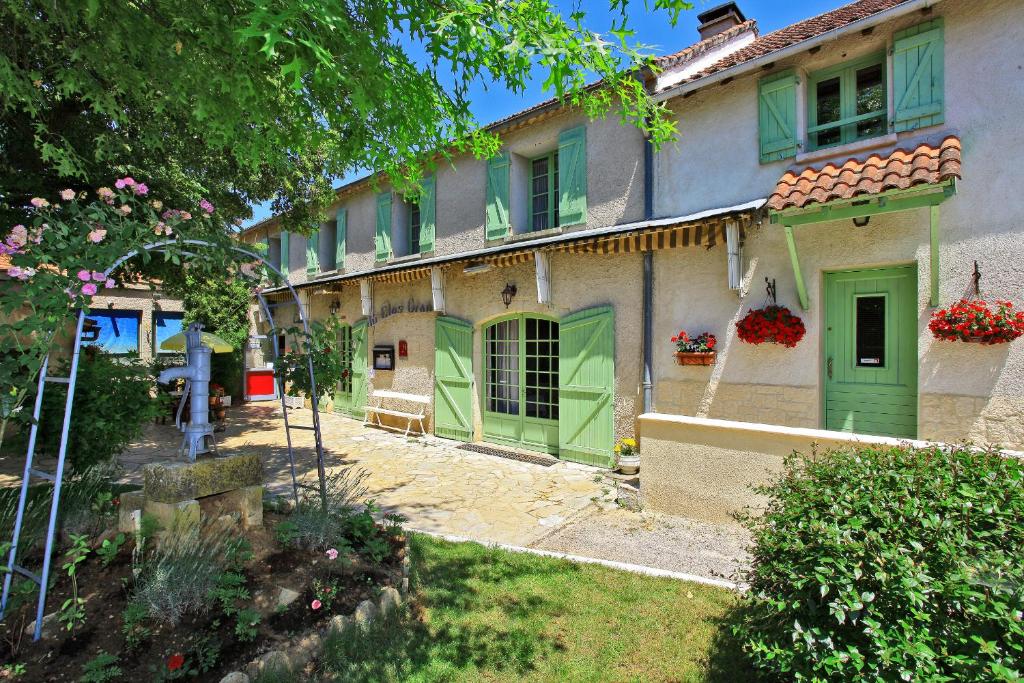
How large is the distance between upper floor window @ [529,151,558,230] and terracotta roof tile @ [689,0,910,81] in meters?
2.94

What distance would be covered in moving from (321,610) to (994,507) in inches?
150

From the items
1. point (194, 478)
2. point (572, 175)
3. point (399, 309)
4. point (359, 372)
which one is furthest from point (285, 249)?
point (194, 478)

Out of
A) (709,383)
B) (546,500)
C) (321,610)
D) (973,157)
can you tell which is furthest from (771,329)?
(321,610)

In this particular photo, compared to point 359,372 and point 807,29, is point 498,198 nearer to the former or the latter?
point 807,29

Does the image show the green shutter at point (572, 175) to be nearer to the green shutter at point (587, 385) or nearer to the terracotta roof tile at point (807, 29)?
the green shutter at point (587, 385)

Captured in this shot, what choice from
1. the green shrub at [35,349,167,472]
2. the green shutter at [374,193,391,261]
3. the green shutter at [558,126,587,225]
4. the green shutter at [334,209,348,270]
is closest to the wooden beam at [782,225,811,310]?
the green shutter at [558,126,587,225]

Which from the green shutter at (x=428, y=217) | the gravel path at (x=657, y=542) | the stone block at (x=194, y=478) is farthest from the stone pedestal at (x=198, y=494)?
the green shutter at (x=428, y=217)

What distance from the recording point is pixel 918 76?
5711 mm

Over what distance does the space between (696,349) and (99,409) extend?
709cm

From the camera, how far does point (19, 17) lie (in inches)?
172

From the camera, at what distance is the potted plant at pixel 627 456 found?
24.7 ft

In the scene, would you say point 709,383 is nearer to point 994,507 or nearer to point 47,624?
point 994,507

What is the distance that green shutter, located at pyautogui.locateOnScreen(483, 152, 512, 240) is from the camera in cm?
962

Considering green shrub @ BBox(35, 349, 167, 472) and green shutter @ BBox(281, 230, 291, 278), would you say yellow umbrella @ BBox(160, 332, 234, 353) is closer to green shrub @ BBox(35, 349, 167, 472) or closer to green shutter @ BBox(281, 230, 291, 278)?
green shutter @ BBox(281, 230, 291, 278)
